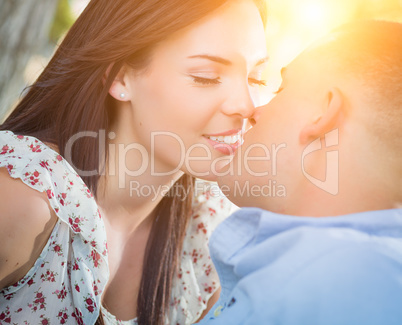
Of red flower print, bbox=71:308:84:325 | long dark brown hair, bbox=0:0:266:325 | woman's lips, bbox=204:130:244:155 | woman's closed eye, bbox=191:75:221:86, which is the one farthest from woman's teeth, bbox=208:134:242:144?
red flower print, bbox=71:308:84:325

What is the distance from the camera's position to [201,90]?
70.9 inches

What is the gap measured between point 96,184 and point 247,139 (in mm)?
729

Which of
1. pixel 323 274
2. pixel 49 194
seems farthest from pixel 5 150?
pixel 323 274

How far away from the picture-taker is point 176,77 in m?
1.80

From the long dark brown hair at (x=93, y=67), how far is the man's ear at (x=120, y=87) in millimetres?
27

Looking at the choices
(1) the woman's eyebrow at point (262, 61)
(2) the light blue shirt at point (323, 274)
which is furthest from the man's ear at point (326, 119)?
(1) the woman's eyebrow at point (262, 61)

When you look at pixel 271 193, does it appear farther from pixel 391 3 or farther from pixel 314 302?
pixel 391 3

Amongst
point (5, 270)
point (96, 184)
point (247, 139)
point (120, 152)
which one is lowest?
point (5, 270)

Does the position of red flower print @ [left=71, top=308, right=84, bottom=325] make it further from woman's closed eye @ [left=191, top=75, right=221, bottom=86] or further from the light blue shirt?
woman's closed eye @ [left=191, top=75, right=221, bottom=86]

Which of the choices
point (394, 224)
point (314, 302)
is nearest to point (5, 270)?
point (314, 302)

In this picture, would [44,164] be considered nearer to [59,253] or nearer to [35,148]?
[35,148]

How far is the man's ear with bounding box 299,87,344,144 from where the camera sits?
1.32 m

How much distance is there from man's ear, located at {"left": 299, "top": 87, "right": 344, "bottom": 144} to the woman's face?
46 cm

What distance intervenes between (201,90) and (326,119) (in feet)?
2.03
